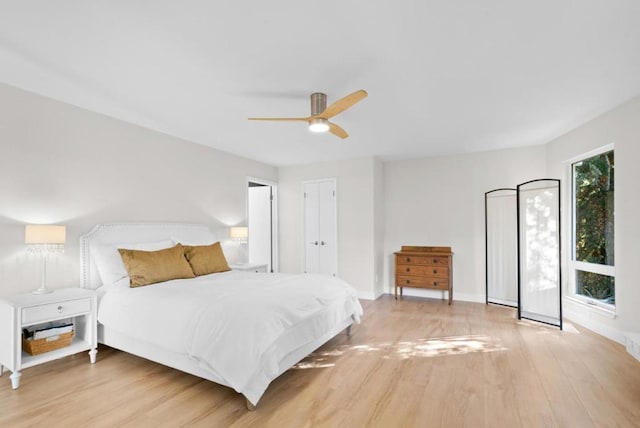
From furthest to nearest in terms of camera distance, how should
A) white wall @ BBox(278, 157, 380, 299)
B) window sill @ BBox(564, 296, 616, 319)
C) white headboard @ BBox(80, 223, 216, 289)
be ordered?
white wall @ BBox(278, 157, 380, 299) → window sill @ BBox(564, 296, 616, 319) → white headboard @ BBox(80, 223, 216, 289)

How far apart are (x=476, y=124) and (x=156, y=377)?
4227 millimetres

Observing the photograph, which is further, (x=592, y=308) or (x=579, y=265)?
(x=579, y=265)

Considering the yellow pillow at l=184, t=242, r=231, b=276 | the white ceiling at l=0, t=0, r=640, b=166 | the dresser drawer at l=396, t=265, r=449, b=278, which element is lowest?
the dresser drawer at l=396, t=265, r=449, b=278

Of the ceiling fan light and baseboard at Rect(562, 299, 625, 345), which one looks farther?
baseboard at Rect(562, 299, 625, 345)

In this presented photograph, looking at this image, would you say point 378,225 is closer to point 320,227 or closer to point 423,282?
point 320,227

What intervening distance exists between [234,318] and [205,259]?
1736mm

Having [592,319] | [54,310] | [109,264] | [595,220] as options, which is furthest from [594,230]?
[54,310]

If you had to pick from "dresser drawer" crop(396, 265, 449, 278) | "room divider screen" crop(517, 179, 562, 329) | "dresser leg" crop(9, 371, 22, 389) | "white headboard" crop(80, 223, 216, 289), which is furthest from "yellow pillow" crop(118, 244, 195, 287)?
"room divider screen" crop(517, 179, 562, 329)

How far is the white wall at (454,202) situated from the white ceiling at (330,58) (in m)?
1.31

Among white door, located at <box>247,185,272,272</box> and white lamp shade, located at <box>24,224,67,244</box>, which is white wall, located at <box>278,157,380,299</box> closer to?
white door, located at <box>247,185,272,272</box>

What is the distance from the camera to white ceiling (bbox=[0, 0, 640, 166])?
183 cm

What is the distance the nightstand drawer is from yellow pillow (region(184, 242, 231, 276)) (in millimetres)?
1060

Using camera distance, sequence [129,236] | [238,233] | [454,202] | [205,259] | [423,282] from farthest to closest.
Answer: [454,202], [423,282], [238,233], [205,259], [129,236]

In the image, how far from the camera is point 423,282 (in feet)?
16.9
